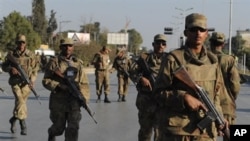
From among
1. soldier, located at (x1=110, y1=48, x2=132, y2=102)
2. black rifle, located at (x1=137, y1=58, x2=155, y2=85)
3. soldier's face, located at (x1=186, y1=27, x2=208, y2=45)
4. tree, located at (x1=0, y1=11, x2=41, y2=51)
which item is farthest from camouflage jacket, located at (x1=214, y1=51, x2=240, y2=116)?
tree, located at (x1=0, y1=11, x2=41, y2=51)

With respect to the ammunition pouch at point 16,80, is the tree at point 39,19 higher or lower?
higher

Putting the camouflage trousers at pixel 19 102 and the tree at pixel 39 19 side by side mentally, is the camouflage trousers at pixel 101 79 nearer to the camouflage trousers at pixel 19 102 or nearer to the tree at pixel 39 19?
the camouflage trousers at pixel 19 102

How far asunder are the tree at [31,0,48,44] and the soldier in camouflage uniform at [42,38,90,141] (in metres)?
93.2

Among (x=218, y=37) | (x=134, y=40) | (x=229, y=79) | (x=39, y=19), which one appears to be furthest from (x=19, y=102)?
(x=134, y=40)

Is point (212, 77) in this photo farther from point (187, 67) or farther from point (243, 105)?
point (243, 105)

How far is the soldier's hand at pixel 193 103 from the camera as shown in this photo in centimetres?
477

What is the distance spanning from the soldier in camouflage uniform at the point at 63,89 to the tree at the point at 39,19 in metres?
93.2

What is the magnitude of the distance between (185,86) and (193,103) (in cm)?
18

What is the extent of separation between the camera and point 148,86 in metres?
8.22

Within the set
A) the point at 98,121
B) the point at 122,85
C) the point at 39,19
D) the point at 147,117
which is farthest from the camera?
the point at 39,19

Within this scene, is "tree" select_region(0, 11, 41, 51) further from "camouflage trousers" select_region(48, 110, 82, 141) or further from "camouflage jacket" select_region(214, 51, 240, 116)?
"camouflage jacket" select_region(214, 51, 240, 116)

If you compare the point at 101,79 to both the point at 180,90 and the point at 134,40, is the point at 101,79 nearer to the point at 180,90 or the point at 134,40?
the point at 180,90

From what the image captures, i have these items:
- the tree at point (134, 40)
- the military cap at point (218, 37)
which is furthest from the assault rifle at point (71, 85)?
the tree at point (134, 40)

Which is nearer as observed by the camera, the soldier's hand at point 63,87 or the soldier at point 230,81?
the soldier at point 230,81
